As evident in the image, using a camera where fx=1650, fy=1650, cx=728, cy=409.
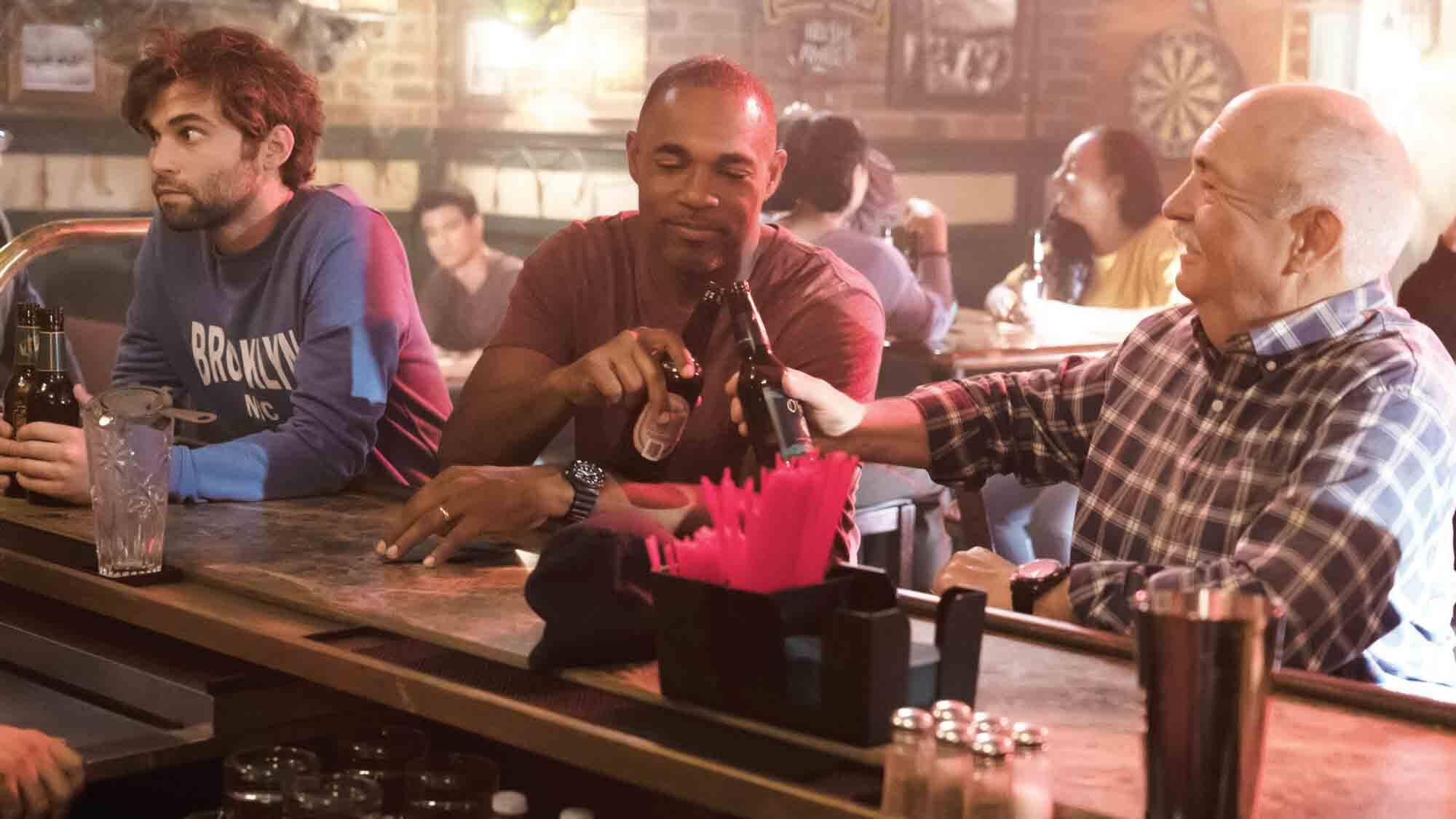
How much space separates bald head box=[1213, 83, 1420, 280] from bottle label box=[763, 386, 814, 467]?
639mm

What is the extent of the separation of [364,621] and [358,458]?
1039mm

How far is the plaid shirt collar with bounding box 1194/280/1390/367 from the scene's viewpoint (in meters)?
1.99

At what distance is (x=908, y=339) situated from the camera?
4863 mm

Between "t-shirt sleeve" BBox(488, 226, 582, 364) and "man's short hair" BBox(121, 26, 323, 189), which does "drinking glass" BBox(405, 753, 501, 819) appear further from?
"man's short hair" BBox(121, 26, 323, 189)

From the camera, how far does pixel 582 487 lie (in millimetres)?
2258

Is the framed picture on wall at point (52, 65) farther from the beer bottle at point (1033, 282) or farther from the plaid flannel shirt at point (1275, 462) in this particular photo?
the plaid flannel shirt at point (1275, 462)

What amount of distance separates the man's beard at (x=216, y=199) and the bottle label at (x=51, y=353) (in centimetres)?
55

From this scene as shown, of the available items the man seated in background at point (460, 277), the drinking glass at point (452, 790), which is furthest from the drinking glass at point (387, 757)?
the man seated in background at point (460, 277)

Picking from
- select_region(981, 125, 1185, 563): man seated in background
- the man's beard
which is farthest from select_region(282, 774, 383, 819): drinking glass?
select_region(981, 125, 1185, 563): man seated in background

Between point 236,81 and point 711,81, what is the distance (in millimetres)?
885

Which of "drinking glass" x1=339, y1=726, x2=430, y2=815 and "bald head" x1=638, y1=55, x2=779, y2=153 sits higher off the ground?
"bald head" x1=638, y1=55, x2=779, y2=153

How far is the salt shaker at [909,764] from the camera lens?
112 centimetres

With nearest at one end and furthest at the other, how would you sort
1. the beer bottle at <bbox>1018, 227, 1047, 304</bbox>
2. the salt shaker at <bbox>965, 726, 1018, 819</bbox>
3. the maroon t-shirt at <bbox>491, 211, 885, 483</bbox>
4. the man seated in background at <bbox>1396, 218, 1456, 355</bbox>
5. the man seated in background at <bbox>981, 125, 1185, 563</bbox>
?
→ the salt shaker at <bbox>965, 726, 1018, 819</bbox>
the maroon t-shirt at <bbox>491, 211, 885, 483</bbox>
the man seated in background at <bbox>1396, 218, 1456, 355</bbox>
the man seated in background at <bbox>981, 125, 1185, 563</bbox>
the beer bottle at <bbox>1018, 227, 1047, 304</bbox>

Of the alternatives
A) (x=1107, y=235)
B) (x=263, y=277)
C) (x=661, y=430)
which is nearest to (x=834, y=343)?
(x=661, y=430)
